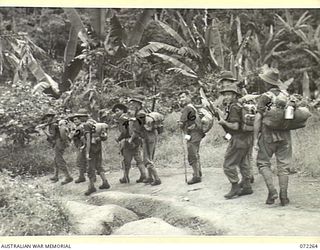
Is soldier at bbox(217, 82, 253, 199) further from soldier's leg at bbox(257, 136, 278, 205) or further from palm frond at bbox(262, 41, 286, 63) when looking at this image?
palm frond at bbox(262, 41, 286, 63)

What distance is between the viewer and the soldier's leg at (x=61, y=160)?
16.1 feet

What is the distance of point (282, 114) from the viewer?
Answer: 436 centimetres

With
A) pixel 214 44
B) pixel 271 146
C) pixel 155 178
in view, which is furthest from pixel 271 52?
pixel 155 178

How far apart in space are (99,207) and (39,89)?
64.8 inches

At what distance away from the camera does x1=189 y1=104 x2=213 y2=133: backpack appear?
16.5ft

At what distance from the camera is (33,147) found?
17.3 ft

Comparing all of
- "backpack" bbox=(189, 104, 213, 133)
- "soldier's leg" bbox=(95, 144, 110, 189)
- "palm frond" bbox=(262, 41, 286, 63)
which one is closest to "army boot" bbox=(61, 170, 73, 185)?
"soldier's leg" bbox=(95, 144, 110, 189)

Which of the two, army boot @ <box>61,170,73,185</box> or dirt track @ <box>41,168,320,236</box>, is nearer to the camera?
dirt track @ <box>41,168,320,236</box>

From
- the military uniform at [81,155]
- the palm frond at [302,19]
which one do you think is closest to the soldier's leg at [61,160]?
the military uniform at [81,155]

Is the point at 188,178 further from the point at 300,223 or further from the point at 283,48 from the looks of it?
the point at 283,48

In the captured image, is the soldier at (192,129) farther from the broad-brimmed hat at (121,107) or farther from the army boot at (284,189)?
the army boot at (284,189)

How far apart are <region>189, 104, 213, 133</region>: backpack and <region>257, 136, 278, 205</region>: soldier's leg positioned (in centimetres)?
61

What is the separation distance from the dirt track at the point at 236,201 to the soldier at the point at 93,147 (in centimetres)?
11
